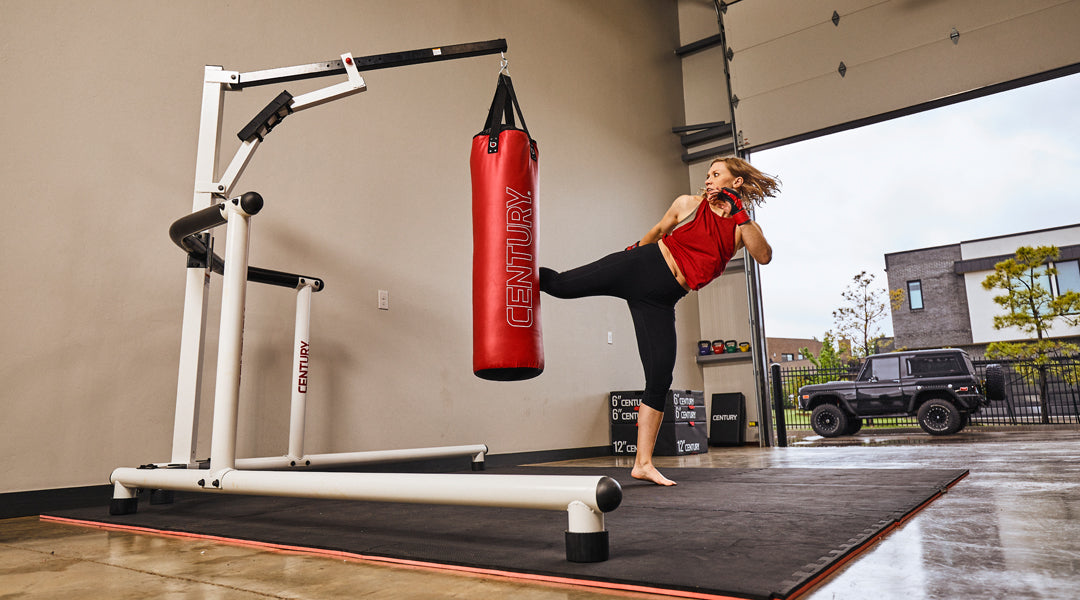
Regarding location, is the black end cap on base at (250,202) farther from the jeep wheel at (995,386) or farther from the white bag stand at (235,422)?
the jeep wheel at (995,386)

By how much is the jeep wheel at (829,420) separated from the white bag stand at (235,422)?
583 centimetres

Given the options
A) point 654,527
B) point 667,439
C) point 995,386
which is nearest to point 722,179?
point 654,527

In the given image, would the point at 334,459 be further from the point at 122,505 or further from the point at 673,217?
the point at 673,217

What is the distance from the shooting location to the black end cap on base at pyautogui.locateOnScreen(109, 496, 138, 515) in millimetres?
2254

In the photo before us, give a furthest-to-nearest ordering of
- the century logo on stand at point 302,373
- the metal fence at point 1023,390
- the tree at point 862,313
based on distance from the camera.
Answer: the tree at point 862,313
the metal fence at point 1023,390
the century logo on stand at point 302,373

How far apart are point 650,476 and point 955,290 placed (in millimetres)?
17188

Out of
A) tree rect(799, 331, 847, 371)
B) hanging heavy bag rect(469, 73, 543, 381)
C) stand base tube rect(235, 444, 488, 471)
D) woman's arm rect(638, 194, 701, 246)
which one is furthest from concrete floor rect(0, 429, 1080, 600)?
tree rect(799, 331, 847, 371)

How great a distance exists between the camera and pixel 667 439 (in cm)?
538

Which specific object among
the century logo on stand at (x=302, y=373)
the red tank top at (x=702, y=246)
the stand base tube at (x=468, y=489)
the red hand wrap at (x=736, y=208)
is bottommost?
the stand base tube at (x=468, y=489)

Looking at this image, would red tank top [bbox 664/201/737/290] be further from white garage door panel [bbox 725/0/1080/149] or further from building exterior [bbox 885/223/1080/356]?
building exterior [bbox 885/223/1080/356]

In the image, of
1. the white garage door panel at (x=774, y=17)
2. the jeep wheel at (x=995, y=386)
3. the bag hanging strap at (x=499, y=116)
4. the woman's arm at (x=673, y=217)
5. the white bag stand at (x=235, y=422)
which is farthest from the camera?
the jeep wheel at (x=995, y=386)

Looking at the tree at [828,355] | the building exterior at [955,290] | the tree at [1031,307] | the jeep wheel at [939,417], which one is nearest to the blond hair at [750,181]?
the jeep wheel at [939,417]

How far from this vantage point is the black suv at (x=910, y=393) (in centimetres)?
677

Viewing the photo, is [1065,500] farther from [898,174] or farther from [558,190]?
[898,174]
